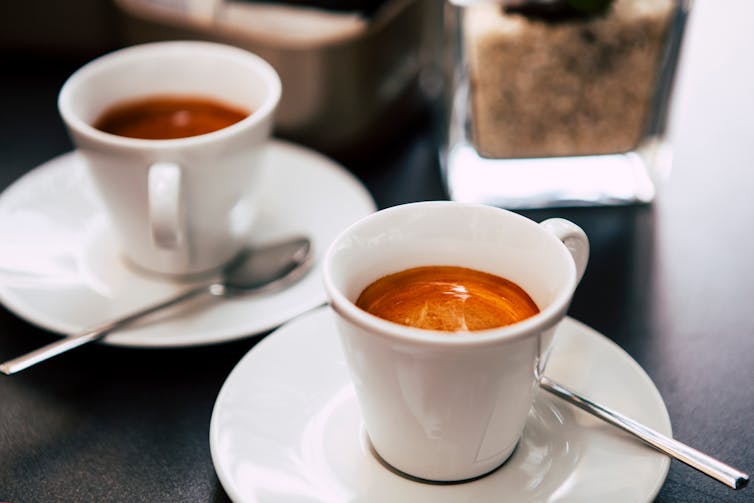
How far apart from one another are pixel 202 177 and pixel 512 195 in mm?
324

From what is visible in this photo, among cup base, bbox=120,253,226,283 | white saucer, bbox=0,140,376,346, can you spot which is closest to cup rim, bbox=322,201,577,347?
white saucer, bbox=0,140,376,346

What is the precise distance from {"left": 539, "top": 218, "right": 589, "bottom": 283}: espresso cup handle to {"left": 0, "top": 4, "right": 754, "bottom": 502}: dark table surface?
6.7 inches

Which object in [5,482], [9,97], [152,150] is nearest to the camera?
[5,482]

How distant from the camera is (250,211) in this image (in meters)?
0.91

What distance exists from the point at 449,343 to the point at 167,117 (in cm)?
52

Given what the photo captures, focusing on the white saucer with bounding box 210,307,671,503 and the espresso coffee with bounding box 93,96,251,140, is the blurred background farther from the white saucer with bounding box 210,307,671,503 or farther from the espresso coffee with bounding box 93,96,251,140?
the white saucer with bounding box 210,307,671,503

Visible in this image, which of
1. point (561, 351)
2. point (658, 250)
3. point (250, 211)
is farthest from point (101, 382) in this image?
point (658, 250)

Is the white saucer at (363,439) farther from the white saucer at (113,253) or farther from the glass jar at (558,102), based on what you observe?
the glass jar at (558,102)

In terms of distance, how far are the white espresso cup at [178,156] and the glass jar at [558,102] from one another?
0.20m

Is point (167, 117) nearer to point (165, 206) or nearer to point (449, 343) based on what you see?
point (165, 206)

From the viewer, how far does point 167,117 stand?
3.04 ft

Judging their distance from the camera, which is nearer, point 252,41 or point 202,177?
point 202,177

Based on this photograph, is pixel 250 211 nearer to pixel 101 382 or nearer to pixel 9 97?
pixel 101 382

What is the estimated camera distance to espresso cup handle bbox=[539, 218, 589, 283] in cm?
61
